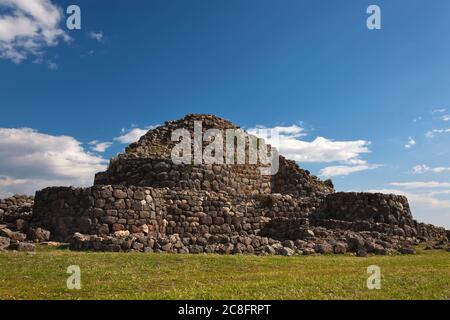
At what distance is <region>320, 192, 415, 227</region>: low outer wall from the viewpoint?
1051 inches

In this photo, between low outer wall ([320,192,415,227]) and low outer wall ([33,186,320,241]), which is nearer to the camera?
low outer wall ([33,186,320,241])

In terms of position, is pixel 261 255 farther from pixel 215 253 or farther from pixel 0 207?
pixel 0 207

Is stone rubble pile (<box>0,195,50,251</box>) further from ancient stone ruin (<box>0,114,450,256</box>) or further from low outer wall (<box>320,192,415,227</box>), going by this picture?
Answer: low outer wall (<box>320,192,415,227</box>)

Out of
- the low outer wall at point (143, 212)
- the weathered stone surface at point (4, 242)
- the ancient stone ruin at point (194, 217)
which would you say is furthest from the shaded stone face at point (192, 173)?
the weathered stone surface at point (4, 242)

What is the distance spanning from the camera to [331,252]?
1877cm

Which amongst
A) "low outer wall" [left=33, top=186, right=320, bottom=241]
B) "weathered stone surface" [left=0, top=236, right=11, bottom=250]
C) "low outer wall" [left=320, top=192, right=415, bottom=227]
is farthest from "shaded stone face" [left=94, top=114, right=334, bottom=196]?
"weathered stone surface" [left=0, top=236, right=11, bottom=250]

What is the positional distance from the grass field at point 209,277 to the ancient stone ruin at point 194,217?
2.43 metres

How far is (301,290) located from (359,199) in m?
18.5

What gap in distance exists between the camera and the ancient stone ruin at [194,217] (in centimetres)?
1841

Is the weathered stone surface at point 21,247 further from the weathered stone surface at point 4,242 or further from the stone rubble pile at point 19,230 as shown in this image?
the weathered stone surface at point 4,242

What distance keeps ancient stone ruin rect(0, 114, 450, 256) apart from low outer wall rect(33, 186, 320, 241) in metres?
0.04
